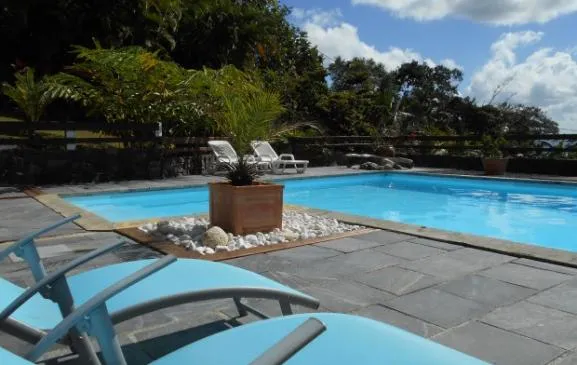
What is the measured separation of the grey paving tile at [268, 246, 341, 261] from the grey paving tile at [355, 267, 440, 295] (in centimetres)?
62

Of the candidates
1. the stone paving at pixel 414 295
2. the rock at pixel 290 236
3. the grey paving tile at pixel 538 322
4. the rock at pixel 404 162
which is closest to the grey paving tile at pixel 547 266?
the stone paving at pixel 414 295

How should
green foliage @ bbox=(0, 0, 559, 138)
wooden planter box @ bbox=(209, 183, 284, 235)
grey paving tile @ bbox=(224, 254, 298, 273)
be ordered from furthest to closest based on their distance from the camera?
green foliage @ bbox=(0, 0, 559, 138) → wooden planter box @ bbox=(209, 183, 284, 235) → grey paving tile @ bbox=(224, 254, 298, 273)

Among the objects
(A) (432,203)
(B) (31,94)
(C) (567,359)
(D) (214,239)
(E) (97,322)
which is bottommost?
(A) (432,203)

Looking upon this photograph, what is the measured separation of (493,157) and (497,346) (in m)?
11.7

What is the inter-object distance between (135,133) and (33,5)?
22.6ft

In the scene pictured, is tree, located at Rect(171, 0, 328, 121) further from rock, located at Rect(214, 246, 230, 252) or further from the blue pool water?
rock, located at Rect(214, 246, 230, 252)

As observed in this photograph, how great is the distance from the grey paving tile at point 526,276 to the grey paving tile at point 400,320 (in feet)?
3.66

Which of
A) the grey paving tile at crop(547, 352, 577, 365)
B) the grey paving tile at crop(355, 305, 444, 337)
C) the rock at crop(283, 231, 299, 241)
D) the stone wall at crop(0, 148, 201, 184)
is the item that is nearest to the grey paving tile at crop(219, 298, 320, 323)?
the grey paving tile at crop(355, 305, 444, 337)

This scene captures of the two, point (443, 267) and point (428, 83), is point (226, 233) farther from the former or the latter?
point (428, 83)

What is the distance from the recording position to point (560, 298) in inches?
125

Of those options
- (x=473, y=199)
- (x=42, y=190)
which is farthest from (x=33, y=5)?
(x=473, y=199)

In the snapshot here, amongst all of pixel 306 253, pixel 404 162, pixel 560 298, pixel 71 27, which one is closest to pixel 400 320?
pixel 560 298

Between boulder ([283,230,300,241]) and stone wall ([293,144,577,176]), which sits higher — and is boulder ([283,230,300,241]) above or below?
below

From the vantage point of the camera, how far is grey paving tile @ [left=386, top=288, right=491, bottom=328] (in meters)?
2.83
